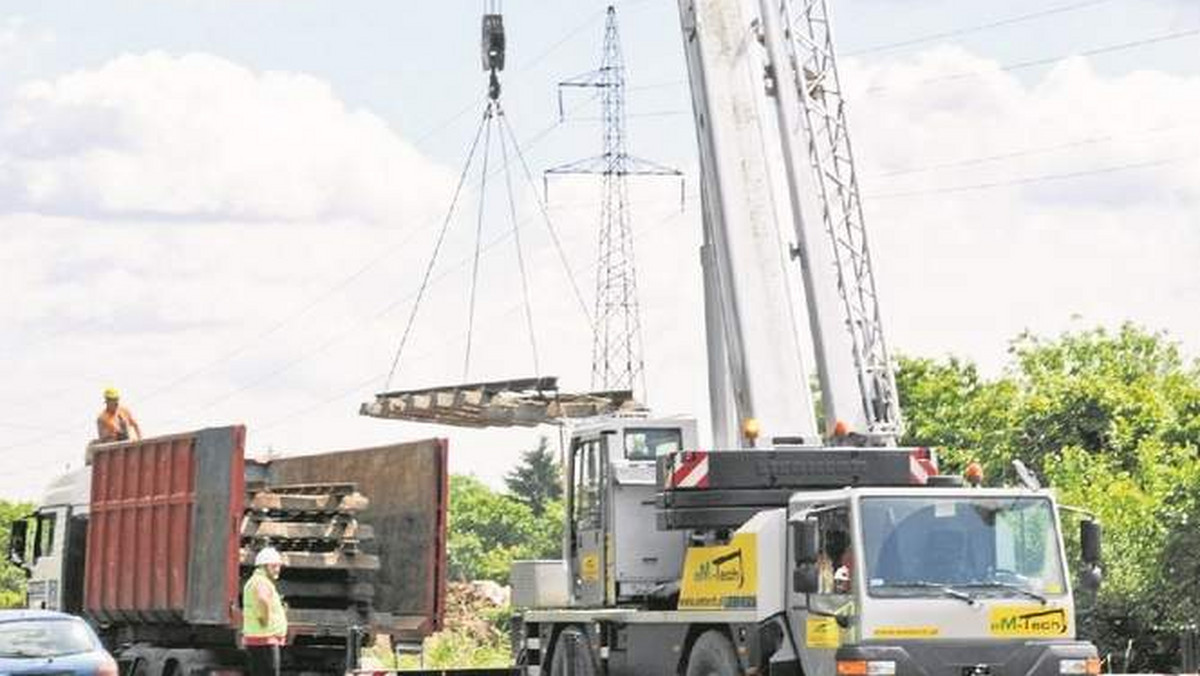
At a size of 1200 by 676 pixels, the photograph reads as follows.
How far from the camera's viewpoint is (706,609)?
19.9 metres

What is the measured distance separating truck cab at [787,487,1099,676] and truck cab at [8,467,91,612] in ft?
36.2

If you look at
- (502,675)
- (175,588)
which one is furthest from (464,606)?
(175,588)

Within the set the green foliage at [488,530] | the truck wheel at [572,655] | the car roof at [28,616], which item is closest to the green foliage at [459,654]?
the truck wheel at [572,655]

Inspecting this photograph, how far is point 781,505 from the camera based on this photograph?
20.3 metres

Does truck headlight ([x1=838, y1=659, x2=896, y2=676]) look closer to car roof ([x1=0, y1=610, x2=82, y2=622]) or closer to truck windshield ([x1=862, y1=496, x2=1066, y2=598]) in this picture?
truck windshield ([x1=862, y1=496, x2=1066, y2=598])

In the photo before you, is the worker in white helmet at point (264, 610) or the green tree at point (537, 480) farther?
the green tree at point (537, 480)

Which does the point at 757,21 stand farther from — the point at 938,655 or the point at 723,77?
the point at 938,655

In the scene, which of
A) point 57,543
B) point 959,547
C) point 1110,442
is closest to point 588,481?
point 959,547

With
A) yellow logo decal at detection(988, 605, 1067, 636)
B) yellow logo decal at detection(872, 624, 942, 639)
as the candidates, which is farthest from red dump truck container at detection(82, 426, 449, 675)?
yellow logo decal at detection(988, 605, 1067, 636)

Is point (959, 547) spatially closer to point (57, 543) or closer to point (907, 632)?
point (907, 632)

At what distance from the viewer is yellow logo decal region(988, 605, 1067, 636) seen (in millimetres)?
18016

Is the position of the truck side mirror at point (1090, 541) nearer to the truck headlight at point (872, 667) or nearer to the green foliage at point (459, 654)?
the truck headlight at point (872, 667)

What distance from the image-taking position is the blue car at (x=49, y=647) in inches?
813

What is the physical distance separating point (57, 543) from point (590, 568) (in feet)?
24.2
